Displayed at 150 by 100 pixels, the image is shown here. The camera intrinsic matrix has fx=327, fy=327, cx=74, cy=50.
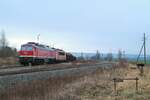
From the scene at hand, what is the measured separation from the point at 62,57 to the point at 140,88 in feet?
171

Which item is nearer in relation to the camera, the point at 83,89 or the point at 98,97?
the point at 98,97

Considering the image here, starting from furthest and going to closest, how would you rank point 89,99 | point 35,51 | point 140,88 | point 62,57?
point 62,57, point 35,51, point 140,88, point 89,99

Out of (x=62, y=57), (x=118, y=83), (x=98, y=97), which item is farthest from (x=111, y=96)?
(x=62, y=57)

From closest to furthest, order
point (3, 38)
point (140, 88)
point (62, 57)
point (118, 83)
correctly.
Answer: point (140, 88)
point (118, 83)
point (62, 57)
point (3, 38)

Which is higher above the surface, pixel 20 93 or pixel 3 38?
pixel 3 38

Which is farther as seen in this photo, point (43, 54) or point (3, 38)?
point (3, 38)

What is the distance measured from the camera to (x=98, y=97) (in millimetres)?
13484

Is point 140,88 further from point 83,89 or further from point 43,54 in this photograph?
point 43,54

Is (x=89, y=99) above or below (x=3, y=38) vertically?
below

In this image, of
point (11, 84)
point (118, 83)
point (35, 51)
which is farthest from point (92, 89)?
point (35, 51)

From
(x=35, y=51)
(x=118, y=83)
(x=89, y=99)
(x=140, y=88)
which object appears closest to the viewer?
(x=89, y=99)

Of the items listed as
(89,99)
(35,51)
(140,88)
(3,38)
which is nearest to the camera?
(89,99)

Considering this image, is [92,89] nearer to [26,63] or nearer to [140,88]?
[140,88]

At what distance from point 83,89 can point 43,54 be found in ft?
106
